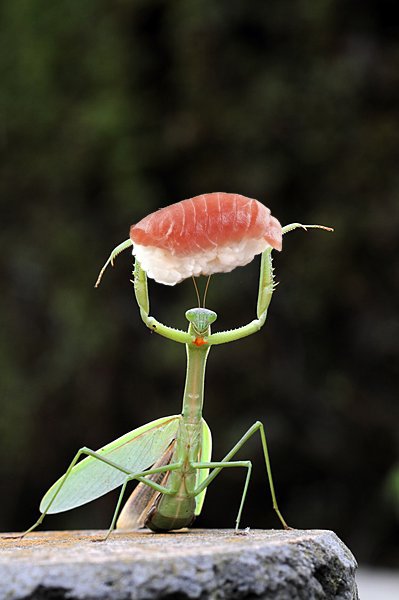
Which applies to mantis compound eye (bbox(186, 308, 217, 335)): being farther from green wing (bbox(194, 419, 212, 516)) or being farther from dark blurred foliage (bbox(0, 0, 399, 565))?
dark blurred foliage (bbox(0, 0, 399, 565))

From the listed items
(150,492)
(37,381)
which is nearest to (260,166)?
(37,381)

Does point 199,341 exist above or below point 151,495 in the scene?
above

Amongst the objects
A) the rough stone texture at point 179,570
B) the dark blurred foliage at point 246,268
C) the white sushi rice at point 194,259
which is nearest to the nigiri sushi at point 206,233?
the white sushi rice at point 194,259

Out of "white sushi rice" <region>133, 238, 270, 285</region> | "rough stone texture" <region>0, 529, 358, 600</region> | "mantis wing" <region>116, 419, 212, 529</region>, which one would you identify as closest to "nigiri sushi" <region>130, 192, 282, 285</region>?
"white sushi rice" <region>133, 238, 270, 285</region>

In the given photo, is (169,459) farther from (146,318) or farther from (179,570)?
(179,570)

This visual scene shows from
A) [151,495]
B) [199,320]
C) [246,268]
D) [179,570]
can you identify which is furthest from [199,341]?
[246,268]

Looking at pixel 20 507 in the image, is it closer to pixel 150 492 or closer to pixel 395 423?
pixel 395 423

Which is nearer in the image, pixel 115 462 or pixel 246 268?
pixel 115 462
